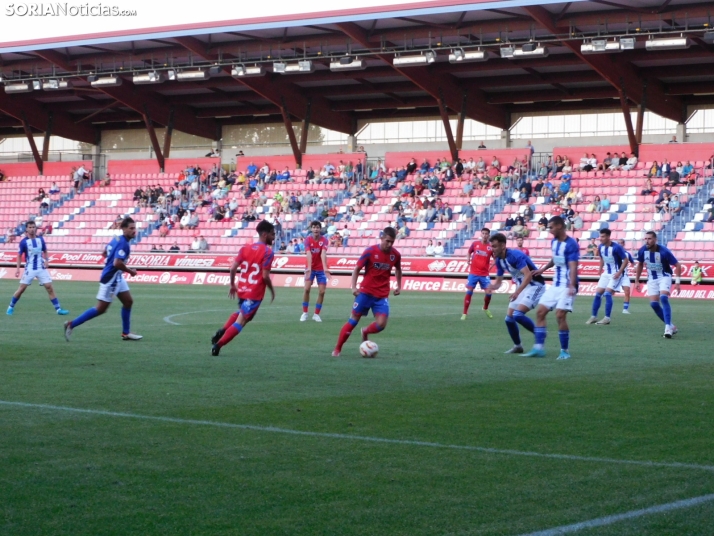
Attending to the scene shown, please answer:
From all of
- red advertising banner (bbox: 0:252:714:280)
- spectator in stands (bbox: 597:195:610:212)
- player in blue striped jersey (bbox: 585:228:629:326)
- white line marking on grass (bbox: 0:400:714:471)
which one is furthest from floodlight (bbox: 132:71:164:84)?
white line marking on grass (bbox: 0:400:714:471)

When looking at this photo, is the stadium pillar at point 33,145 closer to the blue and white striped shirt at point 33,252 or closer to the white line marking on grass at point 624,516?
the blue and white striped shirt at point 33,252

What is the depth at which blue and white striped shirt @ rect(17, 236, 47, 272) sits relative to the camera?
22.9 m

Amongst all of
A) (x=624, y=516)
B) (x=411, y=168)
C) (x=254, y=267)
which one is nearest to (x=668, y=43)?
(x=411, y=168)

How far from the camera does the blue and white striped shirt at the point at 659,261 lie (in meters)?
18.5

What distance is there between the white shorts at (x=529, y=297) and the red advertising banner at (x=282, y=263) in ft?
62.6

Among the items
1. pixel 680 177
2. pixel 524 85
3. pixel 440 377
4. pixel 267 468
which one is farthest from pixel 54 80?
pixel 267 468

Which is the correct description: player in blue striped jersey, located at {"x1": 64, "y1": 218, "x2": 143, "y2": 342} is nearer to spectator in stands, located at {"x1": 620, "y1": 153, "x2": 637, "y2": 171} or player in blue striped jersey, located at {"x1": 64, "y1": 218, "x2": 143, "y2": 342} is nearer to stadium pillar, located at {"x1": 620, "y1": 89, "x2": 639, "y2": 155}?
stadium pillar, located at {"x1": 620, "y1": 89, "x2": 639, "y2": 155}

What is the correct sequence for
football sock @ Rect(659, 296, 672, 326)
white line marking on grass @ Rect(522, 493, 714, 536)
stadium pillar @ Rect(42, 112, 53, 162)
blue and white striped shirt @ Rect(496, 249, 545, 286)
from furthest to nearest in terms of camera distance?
stadium pillar @ Rect(42, 112, 53, 162) < football sock @ Rect(659, 296, 672, 326) < blue and white striped shirt @ Rect(496, 249, 545, 286) < white line marking on grass @ Rect(522, 493, 714, 536)

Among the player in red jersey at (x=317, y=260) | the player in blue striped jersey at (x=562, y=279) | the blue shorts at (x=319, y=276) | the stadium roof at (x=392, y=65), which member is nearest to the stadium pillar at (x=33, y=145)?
the stadium roof at (x=392, y=65)

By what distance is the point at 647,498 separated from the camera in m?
6.00

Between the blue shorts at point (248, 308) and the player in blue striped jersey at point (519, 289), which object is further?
the player in blue striped jersey at point (519, 289)

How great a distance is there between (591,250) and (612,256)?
1463cm

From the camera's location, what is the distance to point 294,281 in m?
41.3

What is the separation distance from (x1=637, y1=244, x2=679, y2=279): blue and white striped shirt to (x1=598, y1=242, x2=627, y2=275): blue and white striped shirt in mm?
3630
